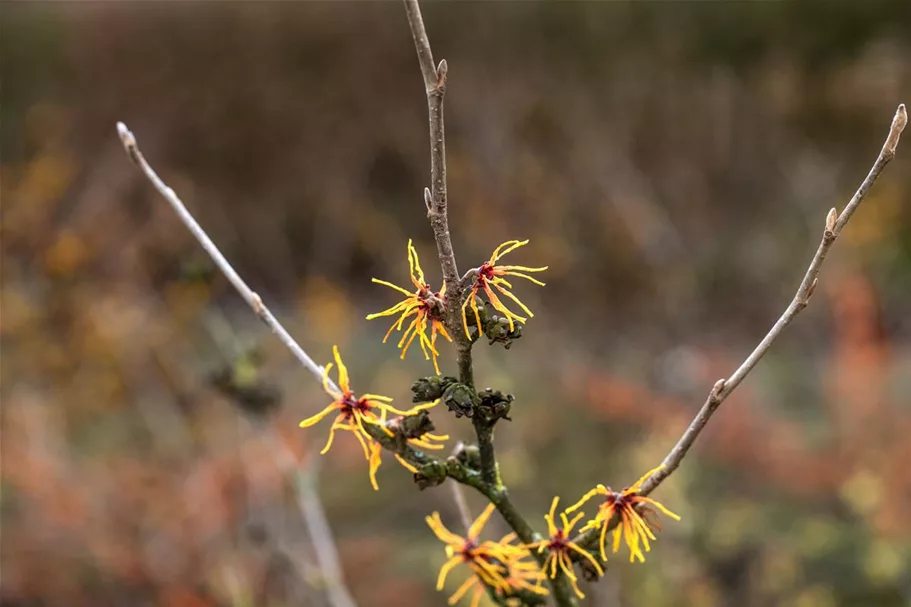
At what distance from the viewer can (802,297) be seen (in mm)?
366

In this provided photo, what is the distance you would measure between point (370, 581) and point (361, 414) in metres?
1.66

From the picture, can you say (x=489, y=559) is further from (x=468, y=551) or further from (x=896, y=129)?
(x=896, y=129)

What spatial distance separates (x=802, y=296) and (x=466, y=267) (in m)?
2.44

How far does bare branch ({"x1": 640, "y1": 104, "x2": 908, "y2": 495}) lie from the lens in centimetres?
33

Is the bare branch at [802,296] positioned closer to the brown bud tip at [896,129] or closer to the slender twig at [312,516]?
the brown bud tip at [896,129]

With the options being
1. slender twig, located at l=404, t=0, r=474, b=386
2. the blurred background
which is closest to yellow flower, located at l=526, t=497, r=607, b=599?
slender twig, located at l=404, t=0, r=474, b=386

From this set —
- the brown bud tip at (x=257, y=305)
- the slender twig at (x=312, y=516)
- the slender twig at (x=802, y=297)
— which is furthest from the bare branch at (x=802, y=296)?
the slender twig at (x=312, y=516)

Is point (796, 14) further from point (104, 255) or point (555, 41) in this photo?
point (104, 255)

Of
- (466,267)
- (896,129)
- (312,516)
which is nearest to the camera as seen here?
(896,129)

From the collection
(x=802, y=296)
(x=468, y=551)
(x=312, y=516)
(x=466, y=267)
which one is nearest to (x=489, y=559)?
(x=468, y=551)

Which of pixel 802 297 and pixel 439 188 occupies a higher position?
pixel 439 188

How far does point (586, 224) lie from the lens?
3.49 m

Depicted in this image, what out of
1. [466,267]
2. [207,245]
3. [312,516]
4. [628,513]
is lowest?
[628,513]

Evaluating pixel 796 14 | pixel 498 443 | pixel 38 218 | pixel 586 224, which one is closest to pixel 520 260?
pixel 586 224
